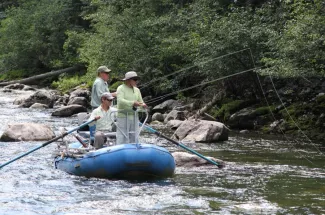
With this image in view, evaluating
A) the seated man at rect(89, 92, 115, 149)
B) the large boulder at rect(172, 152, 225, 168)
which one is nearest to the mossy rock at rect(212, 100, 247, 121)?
the large boulder at rect(172, 152, 225, 168)

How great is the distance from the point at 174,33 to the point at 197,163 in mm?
14005

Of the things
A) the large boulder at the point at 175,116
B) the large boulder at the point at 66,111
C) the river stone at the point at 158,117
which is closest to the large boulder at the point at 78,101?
the large boulder at the point at 66,111

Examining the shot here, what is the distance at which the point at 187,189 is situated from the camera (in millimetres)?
9445

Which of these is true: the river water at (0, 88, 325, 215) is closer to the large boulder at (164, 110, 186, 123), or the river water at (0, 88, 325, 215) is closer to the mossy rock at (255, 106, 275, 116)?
the mossy rock at (255, 106, 275, 116)

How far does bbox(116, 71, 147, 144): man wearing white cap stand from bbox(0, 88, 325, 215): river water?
92cm

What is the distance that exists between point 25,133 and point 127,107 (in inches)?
266

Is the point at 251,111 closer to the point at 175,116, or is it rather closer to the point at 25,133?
the point at 175,116

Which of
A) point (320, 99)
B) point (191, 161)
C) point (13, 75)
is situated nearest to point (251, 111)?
point (320, 99)

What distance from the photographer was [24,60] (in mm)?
47531

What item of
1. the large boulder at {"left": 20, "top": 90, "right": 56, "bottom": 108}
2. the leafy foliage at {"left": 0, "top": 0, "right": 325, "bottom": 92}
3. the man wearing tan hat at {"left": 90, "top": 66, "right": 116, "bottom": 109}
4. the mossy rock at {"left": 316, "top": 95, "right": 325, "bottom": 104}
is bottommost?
the large boulder at {"left": 20, "top": 90, "right": 56, "bottom": 108}

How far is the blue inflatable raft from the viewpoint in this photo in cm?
973

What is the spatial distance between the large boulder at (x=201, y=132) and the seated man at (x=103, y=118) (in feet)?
18.6

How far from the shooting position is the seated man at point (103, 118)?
10.5 metres

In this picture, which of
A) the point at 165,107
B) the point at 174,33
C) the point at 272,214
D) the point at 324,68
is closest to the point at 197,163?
Answer: the point at 272,214
